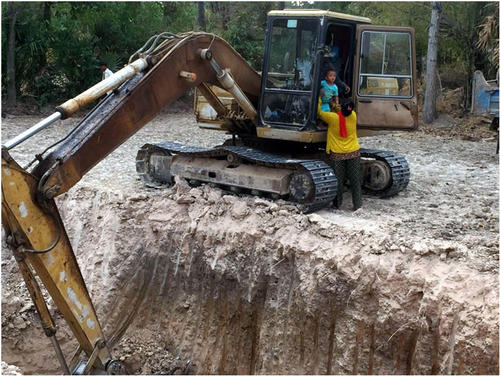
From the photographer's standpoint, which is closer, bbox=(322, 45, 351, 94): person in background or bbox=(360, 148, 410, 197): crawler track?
bbox=(322, 45, 351, 94): person in background

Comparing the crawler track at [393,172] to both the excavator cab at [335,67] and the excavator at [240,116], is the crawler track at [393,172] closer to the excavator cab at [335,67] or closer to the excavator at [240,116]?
the excavator at [240,116]

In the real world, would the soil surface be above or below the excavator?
below

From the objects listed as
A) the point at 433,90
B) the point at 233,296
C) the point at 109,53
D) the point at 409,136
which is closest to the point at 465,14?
the point at 433,90

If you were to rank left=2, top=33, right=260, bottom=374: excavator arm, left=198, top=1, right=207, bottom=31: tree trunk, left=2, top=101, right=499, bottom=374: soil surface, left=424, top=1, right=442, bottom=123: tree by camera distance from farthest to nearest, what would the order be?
left=198, top=1, right=207, bottom=31: tree trunk, left=424, top=1, right=442, bottom=123: tree, left=2, top=101, right=499, bottom=374: soil surface, left=2, top=33, right=260, bottom=374: excavator arm

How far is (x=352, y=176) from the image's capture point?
7371mm

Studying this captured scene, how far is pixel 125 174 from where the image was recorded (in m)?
9.21

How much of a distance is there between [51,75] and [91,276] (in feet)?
36.1

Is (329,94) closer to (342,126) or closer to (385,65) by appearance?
(342,126)

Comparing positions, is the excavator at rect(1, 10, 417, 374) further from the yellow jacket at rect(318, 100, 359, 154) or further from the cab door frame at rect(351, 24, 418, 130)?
the yellow jacket at rect(318, 100, 359, 154)

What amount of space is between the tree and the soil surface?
239 inches

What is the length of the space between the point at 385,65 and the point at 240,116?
203 centimetres

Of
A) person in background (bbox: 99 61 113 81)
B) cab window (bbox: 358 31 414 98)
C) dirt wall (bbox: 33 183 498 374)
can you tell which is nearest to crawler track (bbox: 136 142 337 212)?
dirt wall (bbox: 33 183 498 374)

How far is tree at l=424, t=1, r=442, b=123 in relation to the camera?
545 inches

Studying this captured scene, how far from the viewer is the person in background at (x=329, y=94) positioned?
7297mm
